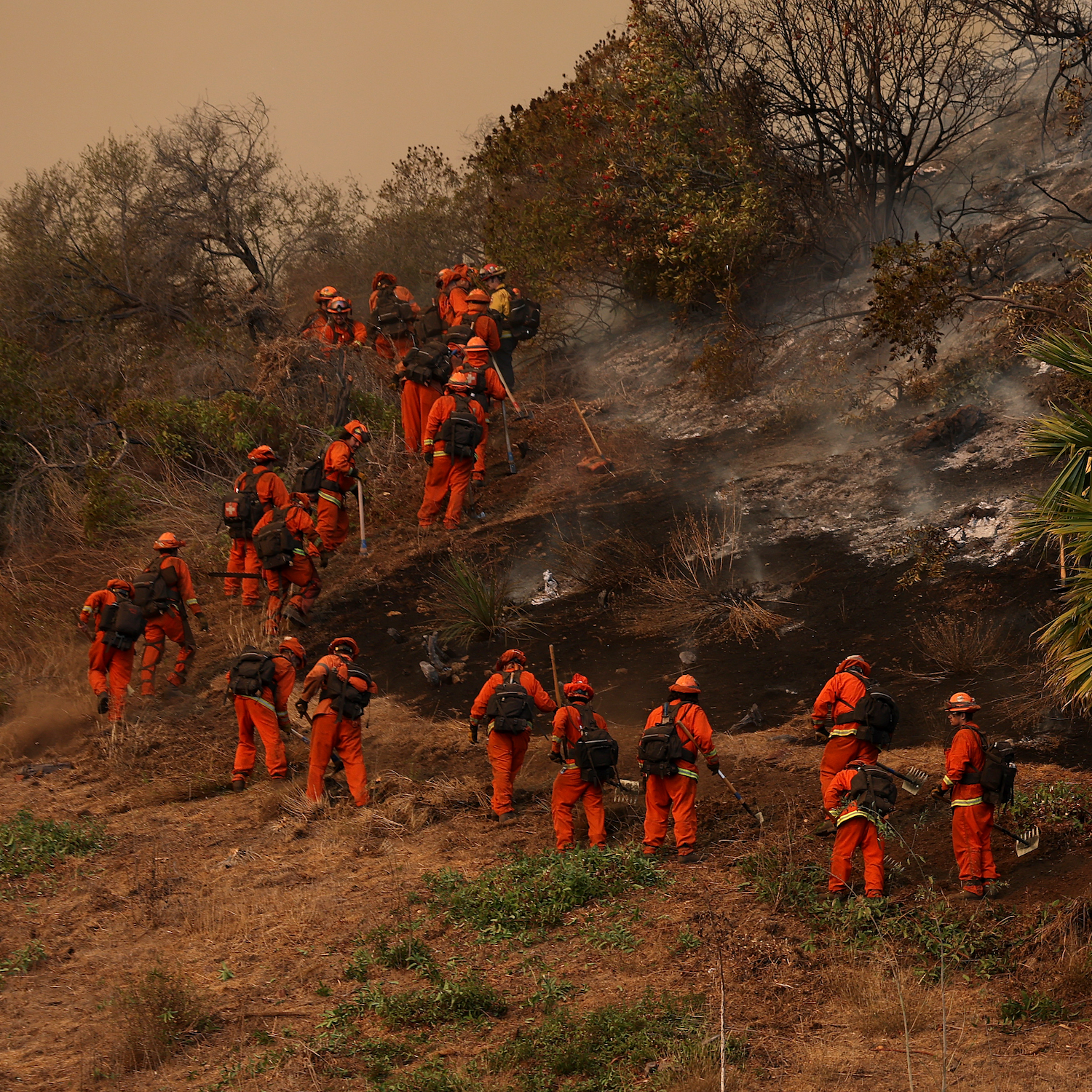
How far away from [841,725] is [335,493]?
8.68m

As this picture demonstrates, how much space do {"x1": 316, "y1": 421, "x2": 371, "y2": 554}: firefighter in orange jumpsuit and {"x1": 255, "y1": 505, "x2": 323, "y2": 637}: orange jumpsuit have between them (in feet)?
2.30

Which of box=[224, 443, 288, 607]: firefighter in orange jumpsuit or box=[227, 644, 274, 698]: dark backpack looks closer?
box=[227, 644, 274, 698]: dark backpack

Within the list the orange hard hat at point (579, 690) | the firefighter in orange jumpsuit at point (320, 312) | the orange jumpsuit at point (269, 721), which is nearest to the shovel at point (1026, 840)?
the orange hard hat at point (579, 690)

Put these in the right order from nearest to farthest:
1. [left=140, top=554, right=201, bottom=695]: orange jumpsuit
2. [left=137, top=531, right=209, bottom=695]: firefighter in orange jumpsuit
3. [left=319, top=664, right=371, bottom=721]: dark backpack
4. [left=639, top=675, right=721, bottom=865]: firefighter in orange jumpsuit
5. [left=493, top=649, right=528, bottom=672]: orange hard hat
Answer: [left=639, top=675, right=721, bottom=865]: firefighter in orange jumpsuit
[left=493, top=649, right=528, bottom=672]: orange hard hat
[left=319, top=664, right=371, bottom=721]: dark backpack
[left=137, top=531, right=209, bottom=695]: firefighter in orange jumpsuit
[left=140, top=554, right=201, bottom=695]: orange jumpsuit

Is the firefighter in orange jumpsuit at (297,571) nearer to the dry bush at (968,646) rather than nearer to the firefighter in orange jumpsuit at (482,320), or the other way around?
the firefighter in orange jumpsuit at (482,320)

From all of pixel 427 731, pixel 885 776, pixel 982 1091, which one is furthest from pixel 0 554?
pixel 982 1091

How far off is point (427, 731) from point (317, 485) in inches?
174

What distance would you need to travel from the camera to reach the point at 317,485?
15.7 meters

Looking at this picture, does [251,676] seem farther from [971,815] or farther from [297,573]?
[971,815]

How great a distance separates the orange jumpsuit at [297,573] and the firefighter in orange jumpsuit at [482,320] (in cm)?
400

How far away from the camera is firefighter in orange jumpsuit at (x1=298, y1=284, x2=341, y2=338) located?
17906 mm

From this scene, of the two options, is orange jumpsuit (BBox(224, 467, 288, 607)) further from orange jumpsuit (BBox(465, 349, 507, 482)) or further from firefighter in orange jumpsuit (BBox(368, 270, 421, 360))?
firefighter in orange jumpsuit (BBox(368, 270, 421, 360))

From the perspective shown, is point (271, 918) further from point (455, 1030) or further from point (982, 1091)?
point (982, 1091)

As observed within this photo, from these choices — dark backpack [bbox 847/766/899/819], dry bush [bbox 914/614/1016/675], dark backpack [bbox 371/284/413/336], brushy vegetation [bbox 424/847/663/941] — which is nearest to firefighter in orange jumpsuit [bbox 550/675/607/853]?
brushy vegetation [bbox 424/847/663/941]
